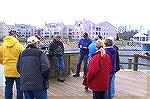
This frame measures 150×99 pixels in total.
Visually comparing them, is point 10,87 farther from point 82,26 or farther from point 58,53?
point 82,26

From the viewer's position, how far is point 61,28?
42.1ft

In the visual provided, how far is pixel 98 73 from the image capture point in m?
5.78

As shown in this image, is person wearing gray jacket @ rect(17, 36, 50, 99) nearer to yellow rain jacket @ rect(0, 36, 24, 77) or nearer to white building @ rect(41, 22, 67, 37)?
yellow rain jacket @ rect(0, 36, 24, 77)

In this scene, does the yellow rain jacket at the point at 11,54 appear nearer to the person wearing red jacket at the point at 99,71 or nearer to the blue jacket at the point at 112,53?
the person wearing red jacket at the point at 99,71

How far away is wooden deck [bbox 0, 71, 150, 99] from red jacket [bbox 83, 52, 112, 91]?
7.80ft

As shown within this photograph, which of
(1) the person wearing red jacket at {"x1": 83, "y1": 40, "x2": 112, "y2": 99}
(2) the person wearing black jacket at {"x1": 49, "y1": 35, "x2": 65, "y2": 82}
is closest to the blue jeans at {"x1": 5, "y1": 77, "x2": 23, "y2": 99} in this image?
(1) the person wearing red jacket at {"x1": 83, "y1": 40, "x2": 112, "y2": 99}

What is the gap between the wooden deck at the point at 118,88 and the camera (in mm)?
8438

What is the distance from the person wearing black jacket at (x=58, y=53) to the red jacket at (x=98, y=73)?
14.7 feet

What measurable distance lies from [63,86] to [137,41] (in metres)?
14.9

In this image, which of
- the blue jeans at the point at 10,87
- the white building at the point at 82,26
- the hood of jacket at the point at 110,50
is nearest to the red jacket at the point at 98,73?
the hood of jacket at the point at 110,50

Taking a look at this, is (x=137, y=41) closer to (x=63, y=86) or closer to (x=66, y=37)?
(x=66, y=37)

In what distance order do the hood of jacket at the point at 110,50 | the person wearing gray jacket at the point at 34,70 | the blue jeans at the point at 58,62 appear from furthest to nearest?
the blue jeans at the point at 58,62 < the hood of jacket at the point at 110,50 < the person wearing gray jacket at the point at 34,70

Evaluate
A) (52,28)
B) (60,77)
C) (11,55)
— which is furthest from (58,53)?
(11,55)

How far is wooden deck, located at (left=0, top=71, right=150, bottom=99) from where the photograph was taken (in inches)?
332
